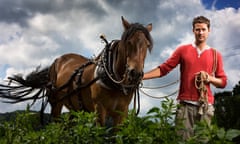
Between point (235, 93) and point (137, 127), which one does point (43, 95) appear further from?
point (235, 93)

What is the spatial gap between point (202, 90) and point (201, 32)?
0.60 m

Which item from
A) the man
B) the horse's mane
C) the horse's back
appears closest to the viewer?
the man

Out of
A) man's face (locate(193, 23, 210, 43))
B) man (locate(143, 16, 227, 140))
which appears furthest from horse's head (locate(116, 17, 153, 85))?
man's face (locate(193, 23, 210, 43))

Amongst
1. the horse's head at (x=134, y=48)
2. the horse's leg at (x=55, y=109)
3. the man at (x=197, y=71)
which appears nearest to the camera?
the man at (x=197, y=71)

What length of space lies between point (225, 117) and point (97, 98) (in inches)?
970

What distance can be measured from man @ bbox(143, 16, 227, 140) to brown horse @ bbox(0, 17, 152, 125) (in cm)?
83

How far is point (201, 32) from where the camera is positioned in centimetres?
421

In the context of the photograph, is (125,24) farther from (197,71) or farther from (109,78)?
(197,71)

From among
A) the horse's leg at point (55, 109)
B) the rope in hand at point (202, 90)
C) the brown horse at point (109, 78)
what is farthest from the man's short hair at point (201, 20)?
the horse's leg at point (55, 109)

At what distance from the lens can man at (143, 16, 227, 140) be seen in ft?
13.7

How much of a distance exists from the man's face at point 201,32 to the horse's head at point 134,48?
1091 mm

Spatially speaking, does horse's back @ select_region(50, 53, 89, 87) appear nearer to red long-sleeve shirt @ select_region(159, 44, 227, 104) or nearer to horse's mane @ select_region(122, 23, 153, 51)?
horse's mane @ select_region(122, 23, 153, 51)

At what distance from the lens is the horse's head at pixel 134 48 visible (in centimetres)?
A: 524

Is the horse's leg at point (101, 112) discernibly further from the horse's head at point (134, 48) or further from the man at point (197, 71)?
the man at point (197, 71)
